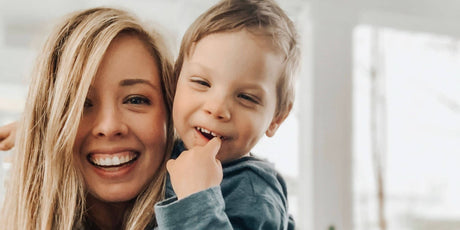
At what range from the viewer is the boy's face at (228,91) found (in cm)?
79

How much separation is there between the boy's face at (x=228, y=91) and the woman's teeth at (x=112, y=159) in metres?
0.13

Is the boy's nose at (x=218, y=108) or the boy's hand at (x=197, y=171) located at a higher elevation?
the boy's nose at (x=218, y=108)

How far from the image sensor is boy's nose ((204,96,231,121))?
0.77 m

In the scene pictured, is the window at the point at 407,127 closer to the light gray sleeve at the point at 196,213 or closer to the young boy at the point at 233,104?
the young boy at the point at 233,104

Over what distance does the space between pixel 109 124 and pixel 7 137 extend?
36 cm

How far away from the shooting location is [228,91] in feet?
2.57

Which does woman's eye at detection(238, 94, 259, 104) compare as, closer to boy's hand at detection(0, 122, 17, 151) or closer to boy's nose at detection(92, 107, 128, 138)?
boy's nose at detection(92, 107, 128, 138)

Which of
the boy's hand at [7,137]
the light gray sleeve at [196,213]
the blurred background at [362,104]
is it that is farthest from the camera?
the blurred background at [362,104]

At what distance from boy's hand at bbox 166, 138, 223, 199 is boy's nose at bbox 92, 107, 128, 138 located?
0.15 m

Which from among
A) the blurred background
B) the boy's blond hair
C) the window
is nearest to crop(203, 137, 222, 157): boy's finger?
the boy's blond hair

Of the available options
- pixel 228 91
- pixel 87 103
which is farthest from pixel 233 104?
pixel 87 103

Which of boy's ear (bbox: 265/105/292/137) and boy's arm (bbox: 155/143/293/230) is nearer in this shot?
boy's arm (bbox: 155/143/293/230)

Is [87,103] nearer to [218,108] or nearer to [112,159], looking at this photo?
[112,159]

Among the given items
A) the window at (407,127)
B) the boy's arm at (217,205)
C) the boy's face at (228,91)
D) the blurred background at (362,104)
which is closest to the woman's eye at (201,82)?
the boy's face at (228,91)
